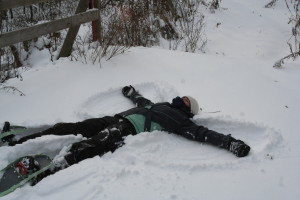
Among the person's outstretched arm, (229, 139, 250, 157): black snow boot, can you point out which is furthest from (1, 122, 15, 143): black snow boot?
(229, 139, 250, 157): black snow boot

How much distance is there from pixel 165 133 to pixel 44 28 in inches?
87.3

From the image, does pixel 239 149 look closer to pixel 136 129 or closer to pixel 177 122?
pixel 177 122

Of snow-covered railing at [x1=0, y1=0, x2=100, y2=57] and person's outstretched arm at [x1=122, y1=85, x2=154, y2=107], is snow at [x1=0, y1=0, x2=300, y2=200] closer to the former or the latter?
person's outstretched arm at [x1=122, y1=85, x2=154, y2=107]

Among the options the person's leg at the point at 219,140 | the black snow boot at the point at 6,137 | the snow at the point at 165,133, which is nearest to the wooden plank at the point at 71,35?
the snow at the point at 165,133

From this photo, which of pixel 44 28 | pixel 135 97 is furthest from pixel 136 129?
pixel 44 28

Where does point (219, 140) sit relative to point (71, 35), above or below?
below

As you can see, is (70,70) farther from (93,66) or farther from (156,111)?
(156,111)

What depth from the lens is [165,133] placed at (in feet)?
11.6

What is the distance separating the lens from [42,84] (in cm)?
446

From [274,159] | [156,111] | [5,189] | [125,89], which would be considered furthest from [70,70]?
[274,159]

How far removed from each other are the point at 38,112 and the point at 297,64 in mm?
4065

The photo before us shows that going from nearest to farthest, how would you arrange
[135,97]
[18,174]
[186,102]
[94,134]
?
[18,174] → [94,134] → [186,102] → [135,97]

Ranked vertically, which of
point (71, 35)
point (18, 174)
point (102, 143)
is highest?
point (71, 35)

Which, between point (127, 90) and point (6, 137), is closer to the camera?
point (6, 137)
